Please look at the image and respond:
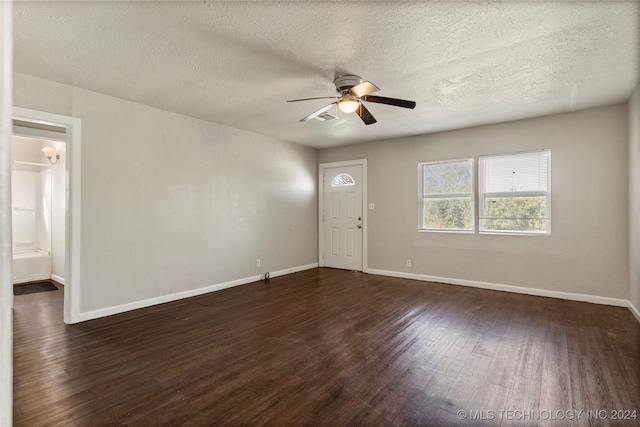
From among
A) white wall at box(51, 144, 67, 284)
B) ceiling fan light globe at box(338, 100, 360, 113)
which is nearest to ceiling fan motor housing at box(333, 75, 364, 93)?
ceiling fan light globe at box(338, 100, 360, 113)

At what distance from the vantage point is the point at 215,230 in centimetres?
494

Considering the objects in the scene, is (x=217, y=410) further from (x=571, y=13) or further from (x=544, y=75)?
(x=544, y=75)

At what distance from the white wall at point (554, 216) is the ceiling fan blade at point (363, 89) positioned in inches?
115

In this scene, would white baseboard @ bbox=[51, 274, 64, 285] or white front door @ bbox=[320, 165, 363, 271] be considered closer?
white baseboard @ bbox=[51, 274, 64, 285]

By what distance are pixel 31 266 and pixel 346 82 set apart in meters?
6.26

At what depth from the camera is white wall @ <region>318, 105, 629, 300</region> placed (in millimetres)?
4086

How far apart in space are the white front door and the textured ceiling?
2.45 m

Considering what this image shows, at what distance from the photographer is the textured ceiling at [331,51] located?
222cm

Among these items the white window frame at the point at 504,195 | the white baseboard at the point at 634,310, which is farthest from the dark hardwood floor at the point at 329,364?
the white window frame at the point at 504,195

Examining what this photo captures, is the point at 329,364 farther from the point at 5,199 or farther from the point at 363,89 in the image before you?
the point at 5,199

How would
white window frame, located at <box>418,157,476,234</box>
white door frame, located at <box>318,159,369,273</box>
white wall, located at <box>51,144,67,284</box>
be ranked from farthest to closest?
white door frame, located at <box>318,159,369,273</box>
white wall, located at <box>51,144,67,284</box>
white window frame, located at <box>418,157,476,234</box>

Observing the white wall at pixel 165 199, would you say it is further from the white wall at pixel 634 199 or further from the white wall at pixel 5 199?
the white wall at pixel 634 199

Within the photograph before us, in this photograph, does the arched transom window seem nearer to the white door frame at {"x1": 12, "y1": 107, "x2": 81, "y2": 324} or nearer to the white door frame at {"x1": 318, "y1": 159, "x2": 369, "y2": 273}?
the white door frame at {"x1": 318, "y1": 159, "x2": 369, "y2": 273}

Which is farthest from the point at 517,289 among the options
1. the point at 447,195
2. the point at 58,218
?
the point at 58,218
